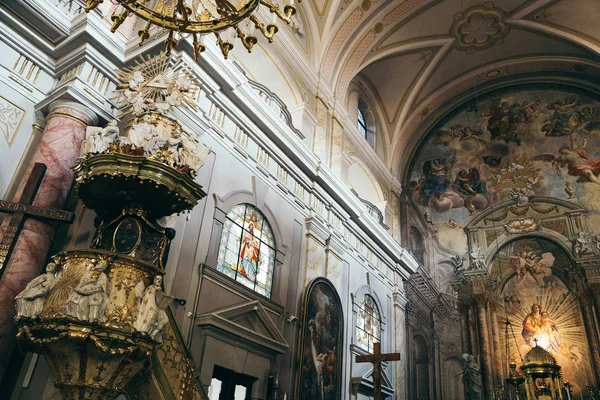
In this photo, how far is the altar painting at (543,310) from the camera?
44.7 feet

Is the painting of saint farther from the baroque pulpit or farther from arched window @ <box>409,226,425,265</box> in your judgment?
arched window @ <box>409,226,425,265</box>

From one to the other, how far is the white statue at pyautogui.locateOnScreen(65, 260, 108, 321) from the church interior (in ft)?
0.05

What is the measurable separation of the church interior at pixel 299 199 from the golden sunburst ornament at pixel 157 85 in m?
0.04

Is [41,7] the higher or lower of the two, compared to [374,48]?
lower

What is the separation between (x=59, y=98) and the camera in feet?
22.3

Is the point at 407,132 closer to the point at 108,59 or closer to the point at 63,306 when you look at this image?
the point at 108,59

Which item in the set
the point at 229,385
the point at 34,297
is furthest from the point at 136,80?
the point at 229,385

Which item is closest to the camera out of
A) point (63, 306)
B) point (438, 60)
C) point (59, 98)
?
point (63, 306)

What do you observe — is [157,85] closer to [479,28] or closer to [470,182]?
[479,28]

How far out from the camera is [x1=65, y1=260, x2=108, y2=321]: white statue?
4.26 meters

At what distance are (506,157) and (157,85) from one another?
42.2 feet

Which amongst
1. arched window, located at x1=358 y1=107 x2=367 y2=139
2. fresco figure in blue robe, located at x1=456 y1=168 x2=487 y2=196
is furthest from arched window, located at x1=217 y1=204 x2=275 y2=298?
fresco figure in blue robe, located at x1=456 y1=168 x2=487 y2=196

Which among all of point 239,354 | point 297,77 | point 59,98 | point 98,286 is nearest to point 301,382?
point 239,354

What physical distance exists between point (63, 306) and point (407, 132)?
13.2 metres
